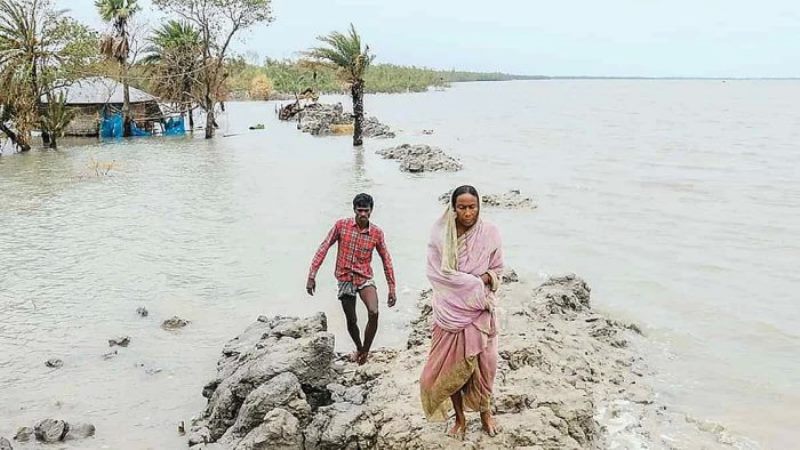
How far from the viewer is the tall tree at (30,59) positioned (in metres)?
23.9

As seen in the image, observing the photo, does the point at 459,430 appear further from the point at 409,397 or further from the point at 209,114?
the point at 209,114

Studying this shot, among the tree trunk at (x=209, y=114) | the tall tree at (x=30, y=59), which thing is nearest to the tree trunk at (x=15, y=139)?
the tall tree at (x=30, y=59)

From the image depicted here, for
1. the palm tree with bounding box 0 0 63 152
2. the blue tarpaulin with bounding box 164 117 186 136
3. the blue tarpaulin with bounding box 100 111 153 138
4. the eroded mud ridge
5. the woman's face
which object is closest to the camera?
the woman's face

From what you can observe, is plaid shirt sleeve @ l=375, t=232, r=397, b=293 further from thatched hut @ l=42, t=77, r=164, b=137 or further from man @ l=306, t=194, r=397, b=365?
thatched hut @ l=42, t=77, r=164, b=137

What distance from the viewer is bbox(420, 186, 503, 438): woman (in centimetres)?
366

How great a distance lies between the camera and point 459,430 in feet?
12.8

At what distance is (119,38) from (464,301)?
1269 inches

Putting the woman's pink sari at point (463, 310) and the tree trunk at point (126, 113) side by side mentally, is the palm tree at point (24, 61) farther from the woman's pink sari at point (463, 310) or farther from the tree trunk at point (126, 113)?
the woman's pink sari at point (463, 310)

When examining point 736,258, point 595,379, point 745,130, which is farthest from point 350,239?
point 745,130

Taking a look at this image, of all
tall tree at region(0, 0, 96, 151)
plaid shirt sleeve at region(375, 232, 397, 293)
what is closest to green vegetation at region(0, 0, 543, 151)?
tall tree at region(0, 0, 96, 151)

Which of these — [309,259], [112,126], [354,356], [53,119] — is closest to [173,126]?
[112,126]

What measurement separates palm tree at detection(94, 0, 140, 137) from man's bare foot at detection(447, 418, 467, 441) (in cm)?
3090

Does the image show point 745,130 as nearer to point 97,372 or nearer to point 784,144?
point 784,144

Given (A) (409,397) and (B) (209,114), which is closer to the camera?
(A) (409,397)
